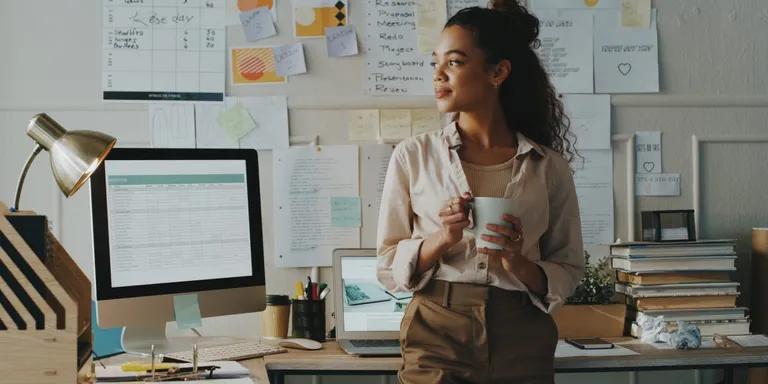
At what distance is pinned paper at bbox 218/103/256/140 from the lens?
2.67 meters

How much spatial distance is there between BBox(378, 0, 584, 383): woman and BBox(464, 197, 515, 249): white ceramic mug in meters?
0.05

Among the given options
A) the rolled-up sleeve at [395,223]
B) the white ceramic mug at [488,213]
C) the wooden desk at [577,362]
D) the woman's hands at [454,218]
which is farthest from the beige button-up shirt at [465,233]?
the wooden desk at [577,362]

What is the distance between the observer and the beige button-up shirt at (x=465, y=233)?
1.79 m

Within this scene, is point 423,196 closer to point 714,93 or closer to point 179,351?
point 179,351

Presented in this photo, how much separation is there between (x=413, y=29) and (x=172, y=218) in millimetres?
1054

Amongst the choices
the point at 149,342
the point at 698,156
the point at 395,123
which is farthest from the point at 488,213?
the point at 698,156

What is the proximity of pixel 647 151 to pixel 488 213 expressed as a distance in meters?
1.43

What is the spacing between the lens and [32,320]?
44.8 inches

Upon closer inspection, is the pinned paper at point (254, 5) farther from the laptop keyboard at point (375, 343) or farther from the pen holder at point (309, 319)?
the laptop keyboard at point (375, 343)

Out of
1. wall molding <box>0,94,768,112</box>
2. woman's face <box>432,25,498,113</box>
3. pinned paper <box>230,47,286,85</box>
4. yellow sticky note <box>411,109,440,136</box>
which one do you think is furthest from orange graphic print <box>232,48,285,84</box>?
woman's face <box>432,25,498,113</box>

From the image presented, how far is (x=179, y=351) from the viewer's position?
2.06 meters

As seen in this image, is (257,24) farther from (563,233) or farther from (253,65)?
(563,233)

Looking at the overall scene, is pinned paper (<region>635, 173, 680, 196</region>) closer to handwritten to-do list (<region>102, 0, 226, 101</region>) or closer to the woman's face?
the woman's face

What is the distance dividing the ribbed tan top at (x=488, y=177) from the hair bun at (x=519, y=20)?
300 millimetres
